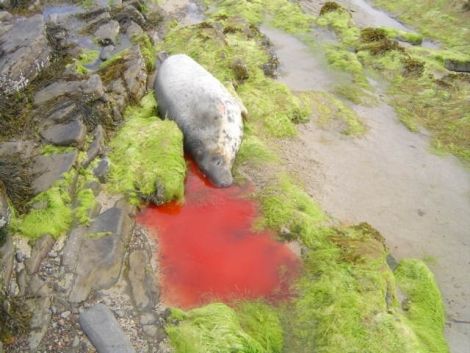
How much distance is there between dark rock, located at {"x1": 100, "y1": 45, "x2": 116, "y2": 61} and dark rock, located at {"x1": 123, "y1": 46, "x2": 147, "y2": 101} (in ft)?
3.20

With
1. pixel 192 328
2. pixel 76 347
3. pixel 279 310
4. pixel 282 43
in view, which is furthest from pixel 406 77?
pixel 76 347

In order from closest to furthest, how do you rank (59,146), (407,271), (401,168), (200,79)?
(407,271)
(59,146)
(401,168)
(200,79)

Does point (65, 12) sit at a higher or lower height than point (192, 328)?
lower

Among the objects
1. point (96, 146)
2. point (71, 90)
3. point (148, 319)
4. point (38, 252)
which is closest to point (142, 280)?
point (148, 319)

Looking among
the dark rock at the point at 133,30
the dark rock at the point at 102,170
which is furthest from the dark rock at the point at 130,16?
the dark rock at the point at 102,170

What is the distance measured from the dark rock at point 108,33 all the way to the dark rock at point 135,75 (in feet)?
5.45

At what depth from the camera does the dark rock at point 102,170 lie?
7.82 m

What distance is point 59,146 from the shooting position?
813 centimetres

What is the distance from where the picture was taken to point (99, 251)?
6637mm

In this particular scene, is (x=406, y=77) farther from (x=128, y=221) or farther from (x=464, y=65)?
(x=128, y=221)

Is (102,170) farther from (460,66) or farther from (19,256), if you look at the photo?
(460,66)

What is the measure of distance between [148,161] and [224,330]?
3606 mm

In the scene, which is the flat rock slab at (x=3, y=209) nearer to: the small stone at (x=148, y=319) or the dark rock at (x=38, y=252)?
the dark rock at (x=38, y=252)

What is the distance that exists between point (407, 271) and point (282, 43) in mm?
8618
